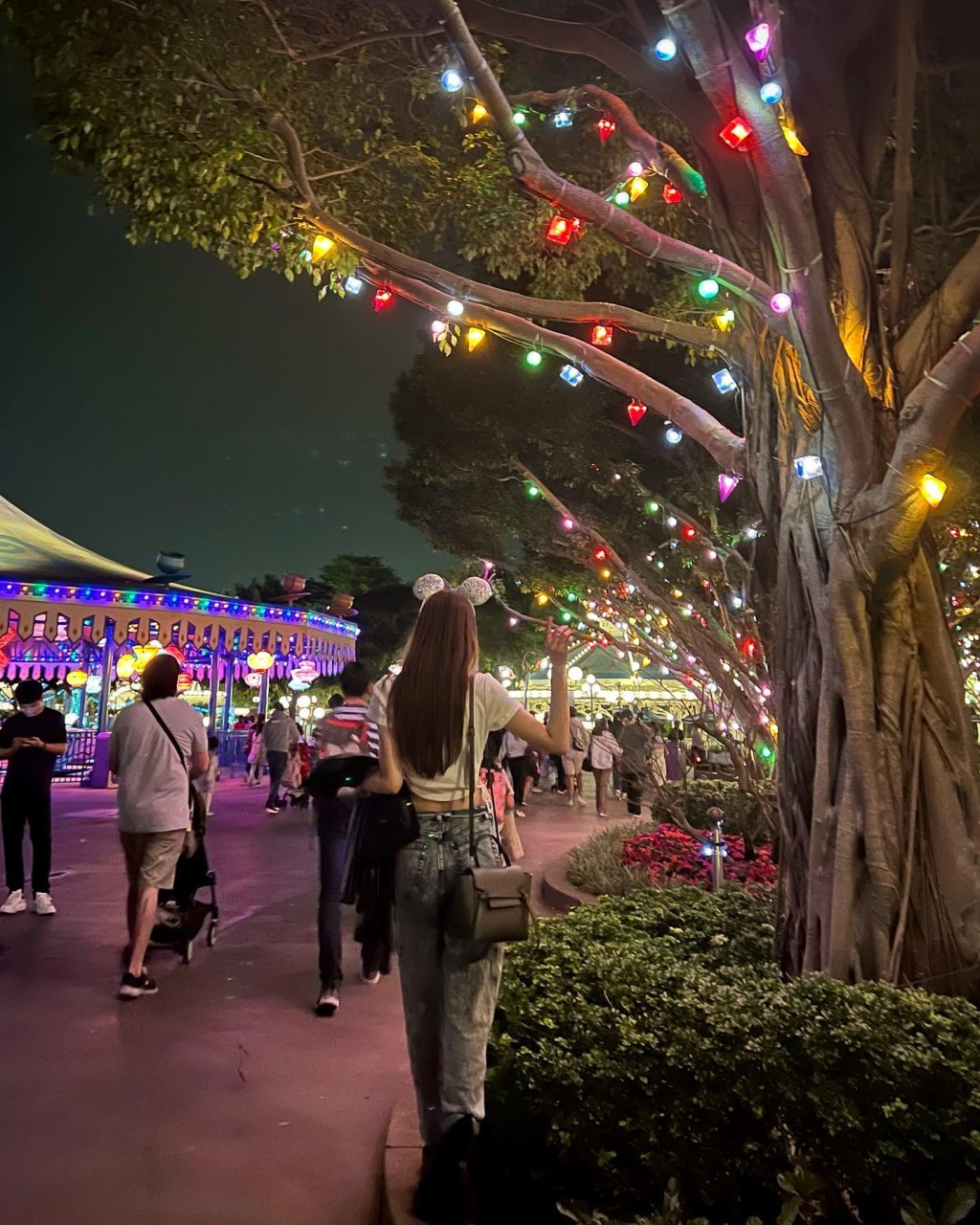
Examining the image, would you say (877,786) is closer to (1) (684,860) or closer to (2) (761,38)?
(2) (761,38)

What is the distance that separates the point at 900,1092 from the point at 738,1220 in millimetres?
550

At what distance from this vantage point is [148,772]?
4781 mm

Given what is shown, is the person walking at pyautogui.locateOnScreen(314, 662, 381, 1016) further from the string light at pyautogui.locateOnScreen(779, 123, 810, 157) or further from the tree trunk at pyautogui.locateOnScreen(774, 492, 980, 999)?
the string light at pyautogui.locateOnScreen(779, 123, 810, 157)

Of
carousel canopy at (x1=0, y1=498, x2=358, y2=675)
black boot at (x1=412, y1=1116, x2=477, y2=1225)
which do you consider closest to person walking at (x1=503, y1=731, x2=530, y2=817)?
carousel canopy at (x1=0, y1=498, x2=358, y2=675)

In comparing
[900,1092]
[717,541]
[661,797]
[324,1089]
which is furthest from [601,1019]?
[717,541]

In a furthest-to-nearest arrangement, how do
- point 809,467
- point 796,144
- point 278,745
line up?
point 278,745 → point 796,144 → point 809,467

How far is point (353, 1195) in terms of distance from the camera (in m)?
2.81

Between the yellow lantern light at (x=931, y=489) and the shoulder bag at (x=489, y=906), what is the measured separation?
7.35ft

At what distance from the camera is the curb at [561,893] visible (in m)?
6.86

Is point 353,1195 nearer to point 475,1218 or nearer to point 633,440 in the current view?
point 475,1218

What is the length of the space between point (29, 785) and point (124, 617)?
28.8 feet

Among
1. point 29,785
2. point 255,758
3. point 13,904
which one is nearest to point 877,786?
point 29,785

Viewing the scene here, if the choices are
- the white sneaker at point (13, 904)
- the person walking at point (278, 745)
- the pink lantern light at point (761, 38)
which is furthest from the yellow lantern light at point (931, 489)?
the person walking at point (278, 745)

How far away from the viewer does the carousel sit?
1354cm
